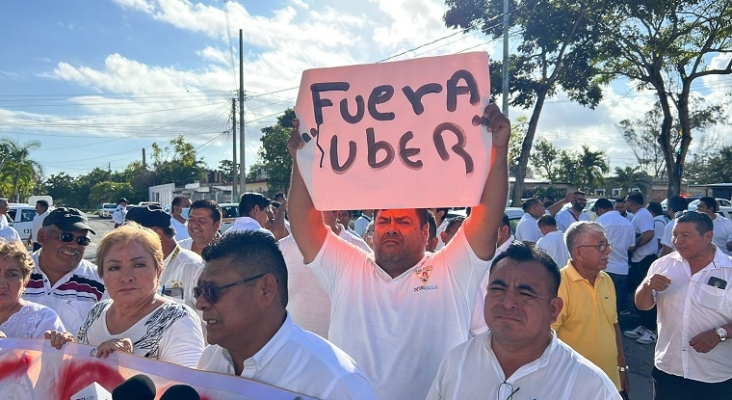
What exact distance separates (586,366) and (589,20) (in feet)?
57.3

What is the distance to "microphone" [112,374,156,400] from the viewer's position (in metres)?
1.49

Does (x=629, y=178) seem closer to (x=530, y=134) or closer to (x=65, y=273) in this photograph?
(x=530, y=134)

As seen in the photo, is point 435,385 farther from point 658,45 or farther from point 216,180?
point 216,180

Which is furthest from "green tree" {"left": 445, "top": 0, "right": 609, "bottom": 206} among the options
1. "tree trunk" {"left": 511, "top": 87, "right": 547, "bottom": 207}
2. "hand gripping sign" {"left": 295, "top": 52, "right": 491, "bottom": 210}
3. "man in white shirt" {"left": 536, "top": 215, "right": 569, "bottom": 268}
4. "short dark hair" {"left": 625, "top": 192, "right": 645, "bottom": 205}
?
"hand gripping sign" {"left": 295, "top": 52, "right": 491, "bottom": 210}

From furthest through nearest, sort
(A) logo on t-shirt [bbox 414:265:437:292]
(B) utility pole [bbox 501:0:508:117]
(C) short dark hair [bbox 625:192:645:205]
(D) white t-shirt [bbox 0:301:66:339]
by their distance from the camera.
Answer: (B) utility pole [bbox 501:0:508:117] < (C) short dark hair [bbox 625:192:645:205] < (D) white t-shirt [bbox 0:301:66:339] < (A) logo on t-shirt [bbox 414:265:437:292]

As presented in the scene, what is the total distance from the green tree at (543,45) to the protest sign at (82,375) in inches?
689

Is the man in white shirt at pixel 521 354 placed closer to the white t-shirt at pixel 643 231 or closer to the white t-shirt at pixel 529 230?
the white t-shirt at pixel 529 230

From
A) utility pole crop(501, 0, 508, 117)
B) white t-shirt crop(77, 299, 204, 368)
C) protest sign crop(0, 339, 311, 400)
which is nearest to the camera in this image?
protest sign crop(0, 339, 311, 400)

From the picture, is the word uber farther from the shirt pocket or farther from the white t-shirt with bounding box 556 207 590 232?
the white t-shirt with bounding box 556 207 590 232

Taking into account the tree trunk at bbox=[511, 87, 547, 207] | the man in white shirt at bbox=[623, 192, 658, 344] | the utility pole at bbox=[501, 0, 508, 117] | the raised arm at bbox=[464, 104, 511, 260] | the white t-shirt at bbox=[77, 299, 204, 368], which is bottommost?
the man in white shirt at bbox=[623, 192, 658, 344]

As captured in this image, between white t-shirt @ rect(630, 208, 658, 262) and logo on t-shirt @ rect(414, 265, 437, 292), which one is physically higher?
logo on t-shirt @ rect(414, 265, 437, 292)

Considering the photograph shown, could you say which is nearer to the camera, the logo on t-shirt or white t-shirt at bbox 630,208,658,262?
the logo on t-shirt

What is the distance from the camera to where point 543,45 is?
58.2 ft

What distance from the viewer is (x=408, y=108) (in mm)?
2209
